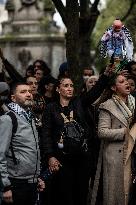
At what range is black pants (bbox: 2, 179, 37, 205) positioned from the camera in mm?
6645

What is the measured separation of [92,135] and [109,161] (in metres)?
0.51

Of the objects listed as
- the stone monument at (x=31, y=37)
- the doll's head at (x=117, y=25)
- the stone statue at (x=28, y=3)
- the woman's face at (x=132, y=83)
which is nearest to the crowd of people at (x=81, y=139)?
the doll's head at (x=117, y=25)

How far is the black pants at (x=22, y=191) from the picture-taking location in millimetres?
6645

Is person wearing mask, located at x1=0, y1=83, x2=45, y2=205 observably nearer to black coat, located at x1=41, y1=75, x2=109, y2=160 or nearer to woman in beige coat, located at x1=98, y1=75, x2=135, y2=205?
black coat, located at x1=41, y1=75, x2=109, y2=160

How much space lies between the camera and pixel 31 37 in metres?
26.4

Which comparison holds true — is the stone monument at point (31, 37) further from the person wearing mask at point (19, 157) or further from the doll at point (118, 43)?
the person wearing mask at point (19, 157)

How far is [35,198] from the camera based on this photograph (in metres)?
6.96

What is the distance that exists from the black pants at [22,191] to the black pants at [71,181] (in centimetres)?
77

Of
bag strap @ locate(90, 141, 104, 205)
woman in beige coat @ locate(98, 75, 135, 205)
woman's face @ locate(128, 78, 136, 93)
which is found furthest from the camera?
woman's face @ locate(128, 78, 136, 93)

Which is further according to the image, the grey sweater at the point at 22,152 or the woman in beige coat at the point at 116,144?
the woman in beige coat at the point at 116,144

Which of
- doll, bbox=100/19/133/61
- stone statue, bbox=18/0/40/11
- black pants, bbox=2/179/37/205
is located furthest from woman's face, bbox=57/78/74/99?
stone statue, bbox=18/0/40/11

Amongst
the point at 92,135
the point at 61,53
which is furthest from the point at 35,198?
the point at 61,53

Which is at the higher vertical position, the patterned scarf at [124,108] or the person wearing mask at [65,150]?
the patterned scarf at [124,108]

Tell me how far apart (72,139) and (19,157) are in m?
0.98
